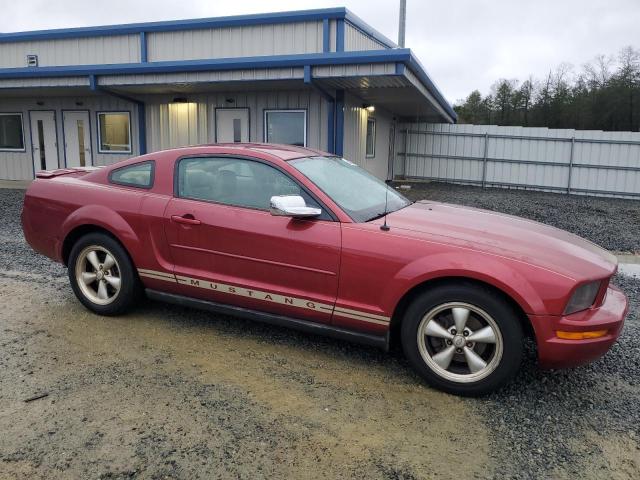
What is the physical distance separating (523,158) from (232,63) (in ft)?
40.6

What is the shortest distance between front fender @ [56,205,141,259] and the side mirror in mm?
1389

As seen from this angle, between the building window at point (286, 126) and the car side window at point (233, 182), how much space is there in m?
8.82

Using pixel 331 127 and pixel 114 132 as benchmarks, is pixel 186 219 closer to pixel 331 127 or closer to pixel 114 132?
pixel 331 127

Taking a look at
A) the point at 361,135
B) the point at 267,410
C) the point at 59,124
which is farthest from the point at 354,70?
the point at 59,124

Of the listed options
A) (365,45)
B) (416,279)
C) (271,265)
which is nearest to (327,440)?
(416,279)

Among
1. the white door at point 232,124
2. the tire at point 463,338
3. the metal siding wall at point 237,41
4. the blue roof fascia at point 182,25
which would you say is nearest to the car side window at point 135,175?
the tire at point 463,338

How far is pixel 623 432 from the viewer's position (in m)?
2.91

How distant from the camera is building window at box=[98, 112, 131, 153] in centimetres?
1488

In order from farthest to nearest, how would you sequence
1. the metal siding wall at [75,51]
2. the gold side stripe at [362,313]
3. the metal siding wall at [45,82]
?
the metal siding wall at [75,51] → the metal siding wall at [45,82] → the gold side stripe at [362,313]

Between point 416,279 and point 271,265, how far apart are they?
106 centimetres

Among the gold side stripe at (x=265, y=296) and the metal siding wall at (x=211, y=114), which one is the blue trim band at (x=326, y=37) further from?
the gold side stripe at (x=265, y=296)

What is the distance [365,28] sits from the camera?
1476 cm

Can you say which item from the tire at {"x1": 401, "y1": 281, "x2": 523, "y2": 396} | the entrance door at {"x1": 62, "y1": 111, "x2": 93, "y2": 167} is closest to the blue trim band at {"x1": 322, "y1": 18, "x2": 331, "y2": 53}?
the entrance door at {"x1": 62, "y1": 111, "x2": 93, "y2": 167}

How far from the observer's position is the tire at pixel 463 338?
10.1 feet
